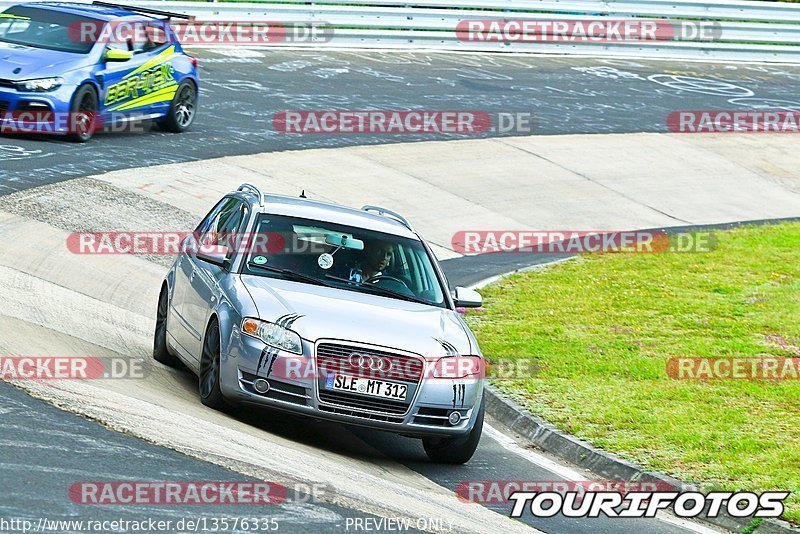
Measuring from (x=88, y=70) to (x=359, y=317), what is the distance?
10636mm

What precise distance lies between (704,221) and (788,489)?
13311 mm

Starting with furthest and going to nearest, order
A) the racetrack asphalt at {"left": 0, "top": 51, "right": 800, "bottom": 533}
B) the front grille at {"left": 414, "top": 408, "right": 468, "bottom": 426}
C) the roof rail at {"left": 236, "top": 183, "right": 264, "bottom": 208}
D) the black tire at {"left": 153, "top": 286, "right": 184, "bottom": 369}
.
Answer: the black tire at {"left": 153, "top": 286, "right": 184, "bottom": 369} < the roof rail at {"left": 236, "top": 183, "right": 264, "bottom": 208} < the front grille at {"left": 414, "top": 408, "right": 468, "bottom": 426} < the racetrack asphalt at {"left": 0, "top": 51, "right": 800, "bottom": 533}

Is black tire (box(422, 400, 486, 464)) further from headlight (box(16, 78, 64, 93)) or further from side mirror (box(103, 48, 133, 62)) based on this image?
side mirror (box(103, 48, 133, 62))

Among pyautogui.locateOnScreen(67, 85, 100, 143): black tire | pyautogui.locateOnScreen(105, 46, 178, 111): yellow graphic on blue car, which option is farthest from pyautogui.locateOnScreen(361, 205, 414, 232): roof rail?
pyautogui.locateOnScreen(105, 46, 178, 111): yellow graphic on blue car

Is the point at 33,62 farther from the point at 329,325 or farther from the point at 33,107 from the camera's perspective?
the point at 329,325

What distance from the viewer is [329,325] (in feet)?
28.7

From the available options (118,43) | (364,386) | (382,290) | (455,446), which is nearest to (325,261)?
(382,290)

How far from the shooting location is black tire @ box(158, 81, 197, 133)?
20859 millimetres

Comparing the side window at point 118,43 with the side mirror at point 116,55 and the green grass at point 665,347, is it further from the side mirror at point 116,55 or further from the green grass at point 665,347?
the green grass at point 665,347

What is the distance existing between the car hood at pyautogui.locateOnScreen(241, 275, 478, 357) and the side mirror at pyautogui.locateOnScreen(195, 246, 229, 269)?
296 mm

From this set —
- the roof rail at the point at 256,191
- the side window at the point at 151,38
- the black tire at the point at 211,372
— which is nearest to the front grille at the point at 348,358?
the black tire at the point at 211,372

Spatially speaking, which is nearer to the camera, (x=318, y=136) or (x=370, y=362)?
(x=370, y=362)

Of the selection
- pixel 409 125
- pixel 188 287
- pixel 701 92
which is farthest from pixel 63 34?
pixel 701 92

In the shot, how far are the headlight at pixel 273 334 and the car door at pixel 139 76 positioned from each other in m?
10.7
